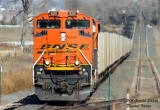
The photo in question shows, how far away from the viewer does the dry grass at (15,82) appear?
18.1m

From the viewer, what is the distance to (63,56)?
44.2 ft

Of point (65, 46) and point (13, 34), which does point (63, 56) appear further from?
point (13, 34)

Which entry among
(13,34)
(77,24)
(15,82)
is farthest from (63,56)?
(13,34)

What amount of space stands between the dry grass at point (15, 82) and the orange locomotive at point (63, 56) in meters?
5.32

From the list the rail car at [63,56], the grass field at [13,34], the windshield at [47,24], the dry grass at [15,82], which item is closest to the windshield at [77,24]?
the rail car at [63,56]

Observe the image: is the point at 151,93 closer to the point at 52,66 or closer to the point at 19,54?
the point at 52,66

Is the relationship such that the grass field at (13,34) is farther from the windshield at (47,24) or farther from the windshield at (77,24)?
the windshield at (77,24)

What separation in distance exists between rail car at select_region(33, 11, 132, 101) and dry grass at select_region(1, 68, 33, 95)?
531 centimetres

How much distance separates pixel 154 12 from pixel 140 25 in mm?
8316

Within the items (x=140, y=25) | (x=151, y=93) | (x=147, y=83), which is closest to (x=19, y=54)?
(x=147, y=83)

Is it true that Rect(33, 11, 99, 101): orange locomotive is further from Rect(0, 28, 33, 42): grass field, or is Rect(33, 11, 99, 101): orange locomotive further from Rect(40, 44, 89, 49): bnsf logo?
Rect(0, 28, 33, 42): grass field

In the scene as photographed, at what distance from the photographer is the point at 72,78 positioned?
13273 millimetres

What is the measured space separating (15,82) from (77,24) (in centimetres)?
725

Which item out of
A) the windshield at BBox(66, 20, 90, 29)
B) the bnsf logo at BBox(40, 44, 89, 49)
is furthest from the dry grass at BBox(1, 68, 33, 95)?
the windshield at BBox(66, 20, 90, 29)
